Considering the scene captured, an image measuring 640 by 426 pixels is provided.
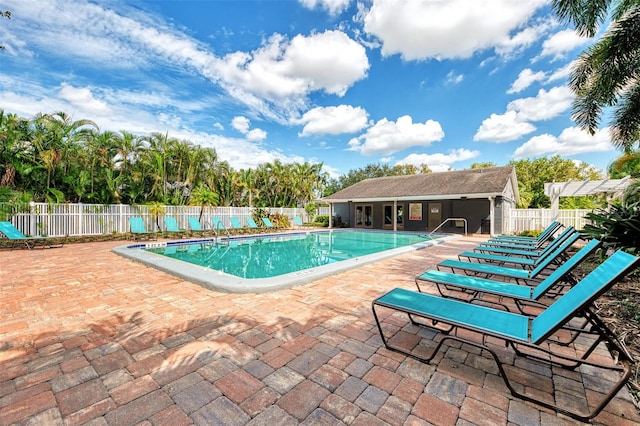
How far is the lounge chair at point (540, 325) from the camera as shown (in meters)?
2.01

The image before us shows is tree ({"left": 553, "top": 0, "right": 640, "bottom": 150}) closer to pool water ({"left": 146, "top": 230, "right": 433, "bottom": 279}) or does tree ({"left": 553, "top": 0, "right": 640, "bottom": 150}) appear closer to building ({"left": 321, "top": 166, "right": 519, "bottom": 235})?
building ({"left": 321, "top": 166, "right": 519, "bottom": 235})

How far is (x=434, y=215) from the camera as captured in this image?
2097 cm

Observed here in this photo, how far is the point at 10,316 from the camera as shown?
12.8 ft

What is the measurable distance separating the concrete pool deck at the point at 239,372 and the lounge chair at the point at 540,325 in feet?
0.48

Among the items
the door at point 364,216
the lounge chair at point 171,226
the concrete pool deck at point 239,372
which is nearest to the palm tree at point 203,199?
the lounge chair at point 171,226

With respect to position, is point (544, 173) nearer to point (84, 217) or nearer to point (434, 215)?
point (434, 215)

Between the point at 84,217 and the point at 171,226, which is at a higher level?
the point at 84,217

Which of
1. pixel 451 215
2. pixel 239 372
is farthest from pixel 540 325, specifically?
pixel 451 215

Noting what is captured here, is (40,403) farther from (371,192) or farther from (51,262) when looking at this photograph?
(371,192)

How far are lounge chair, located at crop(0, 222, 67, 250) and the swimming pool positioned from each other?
3640 mm

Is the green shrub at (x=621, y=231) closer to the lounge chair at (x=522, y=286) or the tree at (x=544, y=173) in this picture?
the lounge chair at (x=522, y=286)

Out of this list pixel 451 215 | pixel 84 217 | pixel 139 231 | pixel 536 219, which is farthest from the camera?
pixel 451 215

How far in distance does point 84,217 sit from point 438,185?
22336mm

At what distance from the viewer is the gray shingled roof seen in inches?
688
